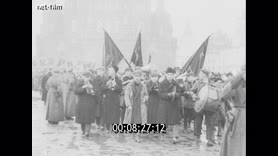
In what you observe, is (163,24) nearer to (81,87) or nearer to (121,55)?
(121,55)

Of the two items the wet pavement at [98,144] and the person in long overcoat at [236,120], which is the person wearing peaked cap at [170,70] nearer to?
the wet pavement at [98,144]

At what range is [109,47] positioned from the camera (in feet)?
31.7

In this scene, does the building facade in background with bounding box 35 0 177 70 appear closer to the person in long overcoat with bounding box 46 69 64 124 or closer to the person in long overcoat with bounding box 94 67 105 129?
the person in long overcoat with bounding box 94 67 105 129

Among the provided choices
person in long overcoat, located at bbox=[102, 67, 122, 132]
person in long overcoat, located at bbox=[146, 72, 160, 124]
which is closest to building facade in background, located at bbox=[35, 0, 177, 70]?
person in long overcoat, located at bbox=[146, 72, 160, 124]

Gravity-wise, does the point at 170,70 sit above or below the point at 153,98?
above

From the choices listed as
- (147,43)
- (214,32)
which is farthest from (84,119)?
(214,32)

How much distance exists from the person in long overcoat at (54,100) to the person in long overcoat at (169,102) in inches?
90.6

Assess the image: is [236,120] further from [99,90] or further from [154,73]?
[99,90]

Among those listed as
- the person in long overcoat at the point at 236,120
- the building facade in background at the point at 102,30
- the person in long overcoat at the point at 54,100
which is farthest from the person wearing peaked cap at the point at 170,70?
the person in long overcoat at the point at 54,100

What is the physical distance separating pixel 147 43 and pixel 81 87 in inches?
66.8

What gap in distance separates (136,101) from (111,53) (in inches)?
45.6

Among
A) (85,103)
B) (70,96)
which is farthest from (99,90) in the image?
(70,96)

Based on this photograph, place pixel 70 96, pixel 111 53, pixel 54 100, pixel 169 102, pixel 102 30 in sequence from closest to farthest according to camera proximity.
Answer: pixel 169 102
pixel 102 30
pixel 111 53
pixel 70 96
pixel 54 100

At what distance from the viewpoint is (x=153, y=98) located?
9711mm
